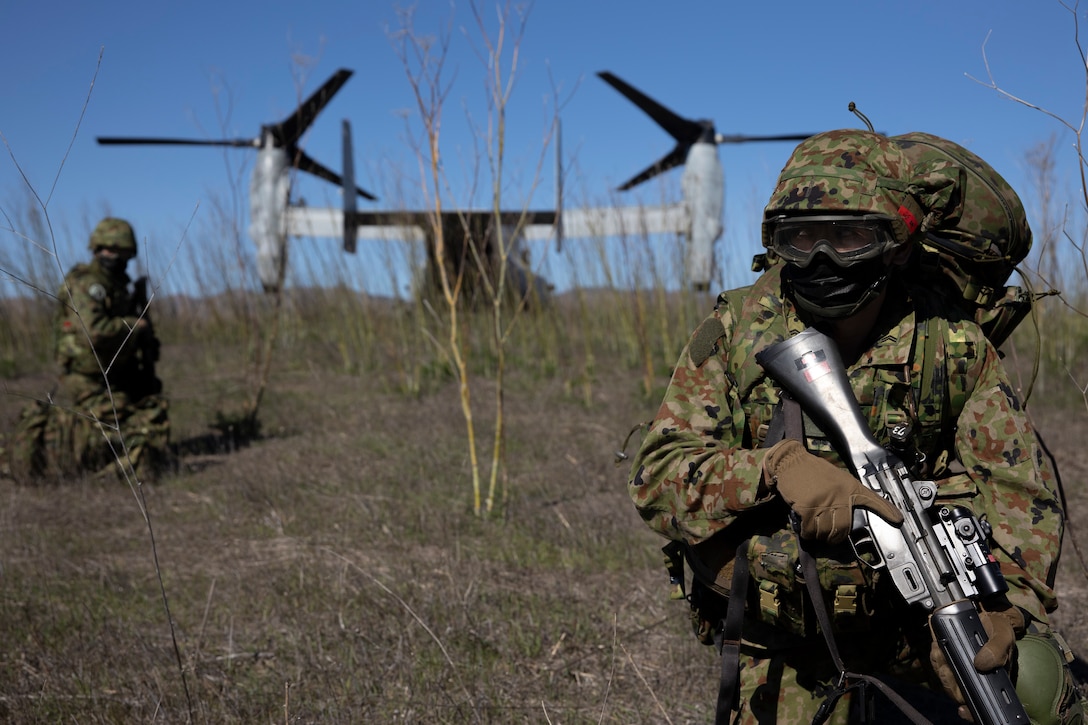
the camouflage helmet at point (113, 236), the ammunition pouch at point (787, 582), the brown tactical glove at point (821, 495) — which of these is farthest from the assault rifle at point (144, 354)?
the brown tactical glove at point (821, 495)

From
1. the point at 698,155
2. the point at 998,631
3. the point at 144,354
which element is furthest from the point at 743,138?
the point at 998,631

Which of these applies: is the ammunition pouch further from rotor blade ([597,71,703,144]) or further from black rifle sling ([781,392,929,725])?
rotor blade ([597,71,703,144])

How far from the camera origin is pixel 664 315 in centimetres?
786

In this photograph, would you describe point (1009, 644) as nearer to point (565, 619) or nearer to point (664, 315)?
point (565, 619)

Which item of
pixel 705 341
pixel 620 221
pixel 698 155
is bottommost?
pixel 705 341

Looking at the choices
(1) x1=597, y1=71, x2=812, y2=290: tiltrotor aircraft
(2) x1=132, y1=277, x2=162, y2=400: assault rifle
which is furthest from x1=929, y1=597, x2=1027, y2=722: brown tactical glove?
(1) x1=597, y1=71, x2=812, y2=290: tiltrotor aircraft

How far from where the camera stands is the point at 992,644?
1511 millimetres

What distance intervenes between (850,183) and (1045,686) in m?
1.05

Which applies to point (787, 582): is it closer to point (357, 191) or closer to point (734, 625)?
point (734, 625)

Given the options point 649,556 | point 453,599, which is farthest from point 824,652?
point 649,556

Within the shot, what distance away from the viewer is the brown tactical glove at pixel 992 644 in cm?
150

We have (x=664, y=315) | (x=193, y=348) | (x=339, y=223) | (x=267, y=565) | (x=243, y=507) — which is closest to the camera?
(x=267, y=565)

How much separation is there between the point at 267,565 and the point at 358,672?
134cm

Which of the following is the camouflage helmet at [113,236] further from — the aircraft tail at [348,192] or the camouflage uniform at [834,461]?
the aircraft tail at [348,192]
